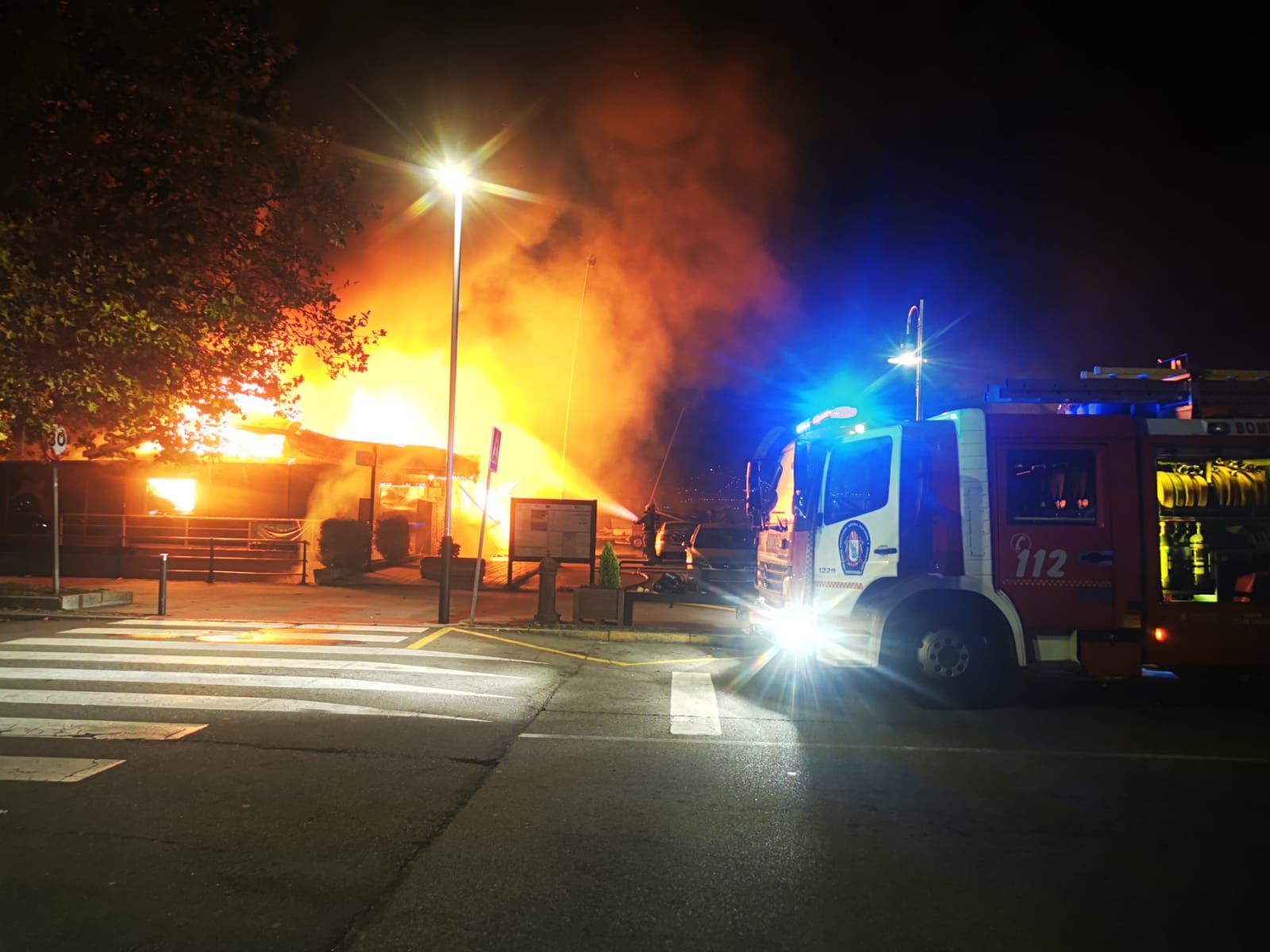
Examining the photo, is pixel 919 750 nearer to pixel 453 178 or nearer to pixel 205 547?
pixel 453 178

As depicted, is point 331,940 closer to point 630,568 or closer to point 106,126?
point 106,126

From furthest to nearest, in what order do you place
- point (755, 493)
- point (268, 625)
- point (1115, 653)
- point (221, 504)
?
point (221, 504)
point (268, 625)
point (755, 493)
point (1115, 653)

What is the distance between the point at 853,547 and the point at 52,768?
6.57 meters

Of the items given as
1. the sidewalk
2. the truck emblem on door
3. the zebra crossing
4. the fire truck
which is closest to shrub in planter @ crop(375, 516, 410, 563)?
the sidewalk

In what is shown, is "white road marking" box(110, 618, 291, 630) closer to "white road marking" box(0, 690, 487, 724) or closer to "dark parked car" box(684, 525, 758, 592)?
"white road marking" box(0, 690, 487, 724)

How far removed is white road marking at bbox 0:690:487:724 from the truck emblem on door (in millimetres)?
3736

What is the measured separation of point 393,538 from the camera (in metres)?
22.7

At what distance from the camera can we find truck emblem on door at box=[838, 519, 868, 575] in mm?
7488

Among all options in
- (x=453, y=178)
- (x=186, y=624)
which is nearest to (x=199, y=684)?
(x=186, y=624)

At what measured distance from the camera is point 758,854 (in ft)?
13.0

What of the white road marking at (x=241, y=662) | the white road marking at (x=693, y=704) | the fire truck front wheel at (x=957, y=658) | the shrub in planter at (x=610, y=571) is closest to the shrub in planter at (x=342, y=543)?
the shrub in planter at (x=610, y=571)

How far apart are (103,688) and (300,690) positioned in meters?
1.79

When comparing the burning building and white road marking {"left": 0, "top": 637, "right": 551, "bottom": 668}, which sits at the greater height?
the burning building

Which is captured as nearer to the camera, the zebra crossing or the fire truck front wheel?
the zebra crossing
